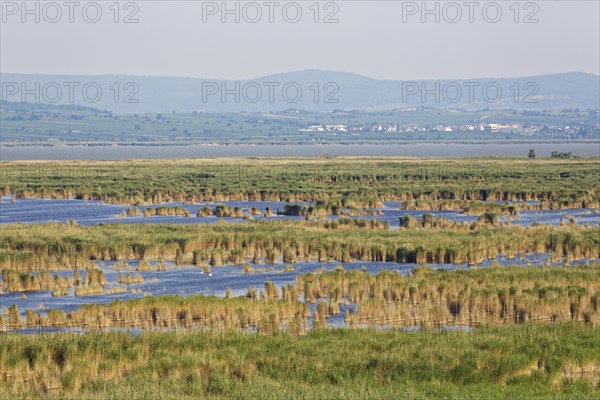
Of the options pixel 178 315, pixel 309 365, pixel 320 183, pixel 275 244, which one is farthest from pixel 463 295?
pixel 320 183

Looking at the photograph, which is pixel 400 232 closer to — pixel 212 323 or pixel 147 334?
pixel 212 323

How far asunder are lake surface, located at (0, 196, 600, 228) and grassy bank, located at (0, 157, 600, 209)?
288 centimetres

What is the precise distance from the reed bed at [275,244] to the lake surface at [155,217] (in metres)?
7.72

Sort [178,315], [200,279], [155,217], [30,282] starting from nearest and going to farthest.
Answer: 1. [178,315]
2. [30,282]
3. [200,279]
4. [155,217]

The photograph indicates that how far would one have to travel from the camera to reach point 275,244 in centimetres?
4491

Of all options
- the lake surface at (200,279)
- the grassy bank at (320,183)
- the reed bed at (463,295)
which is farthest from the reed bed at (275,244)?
the grassy bank at (320,183)

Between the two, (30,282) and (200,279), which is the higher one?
(30,282)

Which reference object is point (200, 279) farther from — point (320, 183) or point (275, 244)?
point (320, 183)

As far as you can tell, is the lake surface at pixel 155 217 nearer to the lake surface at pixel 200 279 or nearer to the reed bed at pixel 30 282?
the lake surface at pixel 200 279

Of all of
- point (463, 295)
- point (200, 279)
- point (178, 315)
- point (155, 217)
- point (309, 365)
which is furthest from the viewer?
point (155, 217)

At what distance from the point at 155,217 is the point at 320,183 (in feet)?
95.3

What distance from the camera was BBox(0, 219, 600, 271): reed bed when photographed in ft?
136

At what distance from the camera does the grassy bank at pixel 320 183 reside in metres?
74.2

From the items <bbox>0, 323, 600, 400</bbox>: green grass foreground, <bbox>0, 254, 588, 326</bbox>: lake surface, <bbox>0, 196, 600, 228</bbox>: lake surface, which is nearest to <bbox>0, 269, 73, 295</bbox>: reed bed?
<bbox>0, 254, 588, 326</bbox>: lake surface
